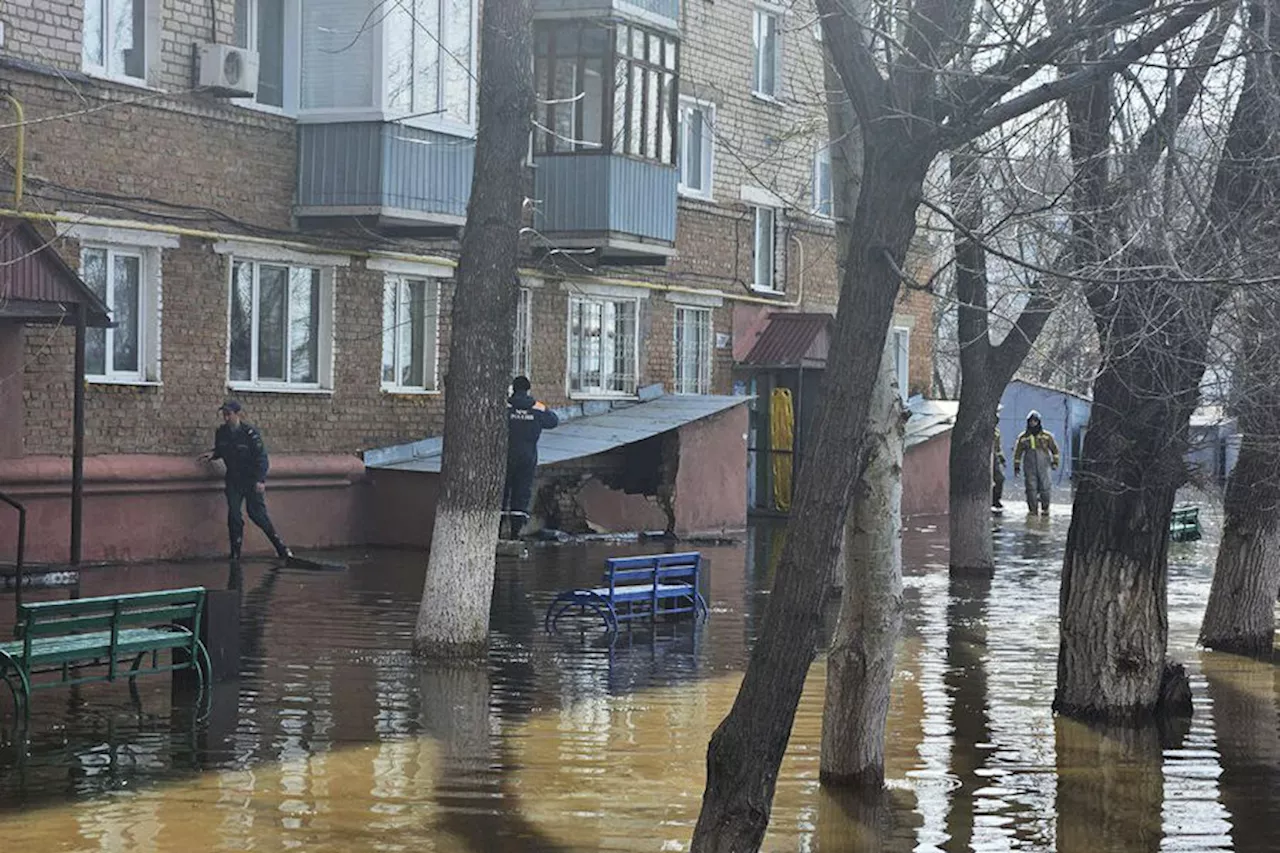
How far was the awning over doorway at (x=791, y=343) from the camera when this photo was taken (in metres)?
30.0

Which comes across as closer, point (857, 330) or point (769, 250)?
point (857, 330)

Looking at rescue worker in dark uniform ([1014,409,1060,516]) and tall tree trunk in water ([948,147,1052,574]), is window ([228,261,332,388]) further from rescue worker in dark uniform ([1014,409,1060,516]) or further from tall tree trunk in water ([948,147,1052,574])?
rescue worker in dark uniform ([1014,409,1060,516])

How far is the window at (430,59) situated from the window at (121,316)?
3.26 m

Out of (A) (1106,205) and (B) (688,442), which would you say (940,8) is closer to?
(A) (1106,205)

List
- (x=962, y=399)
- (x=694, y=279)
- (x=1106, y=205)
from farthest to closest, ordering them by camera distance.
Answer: (x=694, y=279) → (x=962, y=399) → (x=1106, y=205)

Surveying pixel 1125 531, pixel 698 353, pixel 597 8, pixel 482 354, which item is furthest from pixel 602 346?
pixel 1125 531

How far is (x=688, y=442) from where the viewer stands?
25.9m

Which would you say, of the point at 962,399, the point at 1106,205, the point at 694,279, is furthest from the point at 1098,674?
the point at 694,279

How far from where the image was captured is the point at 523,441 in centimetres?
2255

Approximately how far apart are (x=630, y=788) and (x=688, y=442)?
16.1 metres

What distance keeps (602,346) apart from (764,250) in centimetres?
517

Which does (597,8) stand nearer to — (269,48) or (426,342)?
(426,342)

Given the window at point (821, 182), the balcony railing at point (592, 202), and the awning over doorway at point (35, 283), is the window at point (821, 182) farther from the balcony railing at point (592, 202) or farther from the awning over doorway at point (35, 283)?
the awning over doorway at point (35, 283)

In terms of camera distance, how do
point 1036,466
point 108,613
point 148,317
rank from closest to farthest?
point 108,613
point 148,317
point 1036,466
